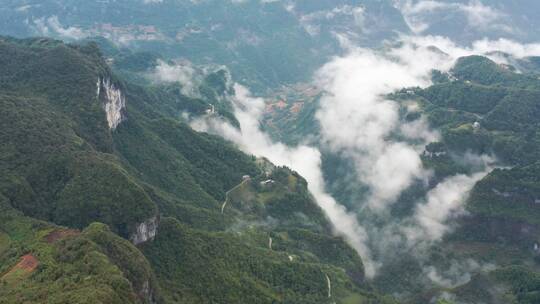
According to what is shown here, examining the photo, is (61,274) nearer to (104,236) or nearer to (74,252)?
(74,252)

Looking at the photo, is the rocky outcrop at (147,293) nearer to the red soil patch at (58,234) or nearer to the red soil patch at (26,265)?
the red soil patch at (58,234)

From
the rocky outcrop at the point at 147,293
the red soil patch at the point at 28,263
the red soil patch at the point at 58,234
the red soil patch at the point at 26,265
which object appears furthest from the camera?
the red soil patch at the point at 58,234

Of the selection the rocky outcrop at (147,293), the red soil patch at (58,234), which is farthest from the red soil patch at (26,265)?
the rocky outcrop at (147,293)

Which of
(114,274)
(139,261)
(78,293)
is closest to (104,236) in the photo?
(139,261)

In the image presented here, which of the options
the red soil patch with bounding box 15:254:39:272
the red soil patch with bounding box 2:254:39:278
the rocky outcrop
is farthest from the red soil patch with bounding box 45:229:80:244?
the rocky outcrop

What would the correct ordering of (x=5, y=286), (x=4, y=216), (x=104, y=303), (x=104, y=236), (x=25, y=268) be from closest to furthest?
(x=104, y=303) < (x=5, y=286) < (x=25, y=268) < (x=104, y=236) < (x=4, y=216)

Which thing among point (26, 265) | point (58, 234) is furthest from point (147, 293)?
point (58, 234)
